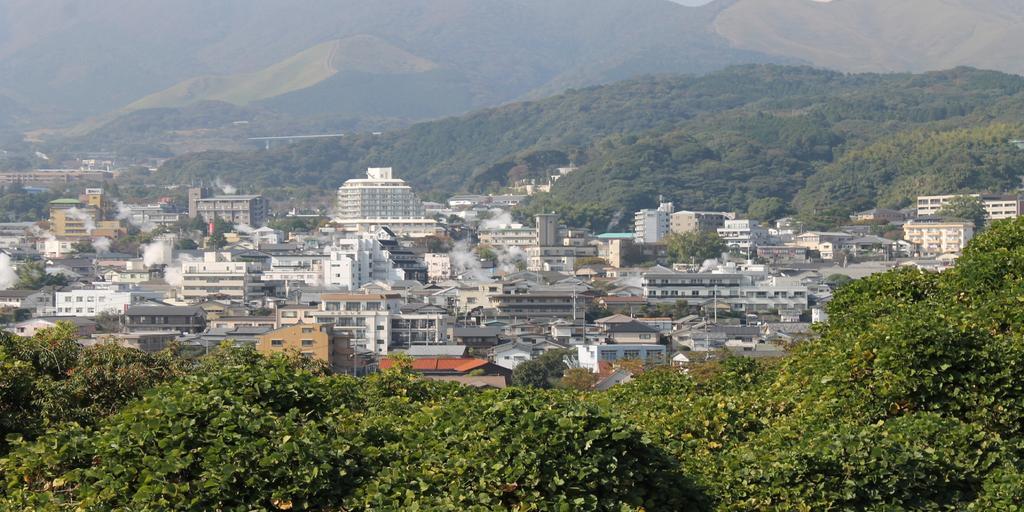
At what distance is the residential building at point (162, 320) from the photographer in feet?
188

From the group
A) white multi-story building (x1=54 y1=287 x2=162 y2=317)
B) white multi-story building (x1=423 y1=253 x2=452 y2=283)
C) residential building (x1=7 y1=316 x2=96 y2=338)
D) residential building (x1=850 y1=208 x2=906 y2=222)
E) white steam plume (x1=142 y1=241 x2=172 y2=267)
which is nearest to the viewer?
residential building (x1=7 y1=316 x2=96 y2=338)

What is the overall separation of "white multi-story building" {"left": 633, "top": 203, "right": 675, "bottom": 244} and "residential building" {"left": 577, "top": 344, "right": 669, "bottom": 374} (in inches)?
1873

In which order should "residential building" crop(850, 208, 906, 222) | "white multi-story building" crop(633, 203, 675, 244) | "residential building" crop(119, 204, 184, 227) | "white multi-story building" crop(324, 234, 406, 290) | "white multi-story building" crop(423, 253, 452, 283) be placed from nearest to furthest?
1. "white multi-story building" crop(324, 234, 406, 290)
2. "white multi-story building" crop(423, 253, 452, 283)
3. "residential building" crop(850, 208, 906, 222)
4. "white multi-story building" crop(633, 203, 675, 244)
5. "residential building" crop(119, 204, 184, 227)

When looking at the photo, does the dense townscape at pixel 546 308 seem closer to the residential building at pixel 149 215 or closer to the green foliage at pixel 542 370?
the green foliage at pixel 542 370

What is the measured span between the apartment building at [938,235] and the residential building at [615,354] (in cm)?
4014

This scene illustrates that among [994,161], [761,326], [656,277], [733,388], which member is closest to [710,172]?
[994,161]

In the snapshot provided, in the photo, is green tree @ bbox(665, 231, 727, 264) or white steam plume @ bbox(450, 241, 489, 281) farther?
green tree @ bbox(665, 231, 727, 264)

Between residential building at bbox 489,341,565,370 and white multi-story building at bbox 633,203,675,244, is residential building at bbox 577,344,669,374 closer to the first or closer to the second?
residential building at bbox 489,341,565,370

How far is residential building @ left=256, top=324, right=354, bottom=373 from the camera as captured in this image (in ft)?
143

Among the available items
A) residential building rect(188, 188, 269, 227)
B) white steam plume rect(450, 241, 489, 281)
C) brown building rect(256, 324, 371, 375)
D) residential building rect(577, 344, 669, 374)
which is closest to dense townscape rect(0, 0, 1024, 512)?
brown building rect(256, 324, 371, 375)

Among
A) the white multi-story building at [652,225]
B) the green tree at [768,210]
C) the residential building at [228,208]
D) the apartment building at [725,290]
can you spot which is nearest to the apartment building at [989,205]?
the green tree at [768,210]

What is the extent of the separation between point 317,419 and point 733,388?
6.80 m

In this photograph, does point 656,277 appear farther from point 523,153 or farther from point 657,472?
point 523,153

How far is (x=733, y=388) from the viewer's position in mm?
17375
